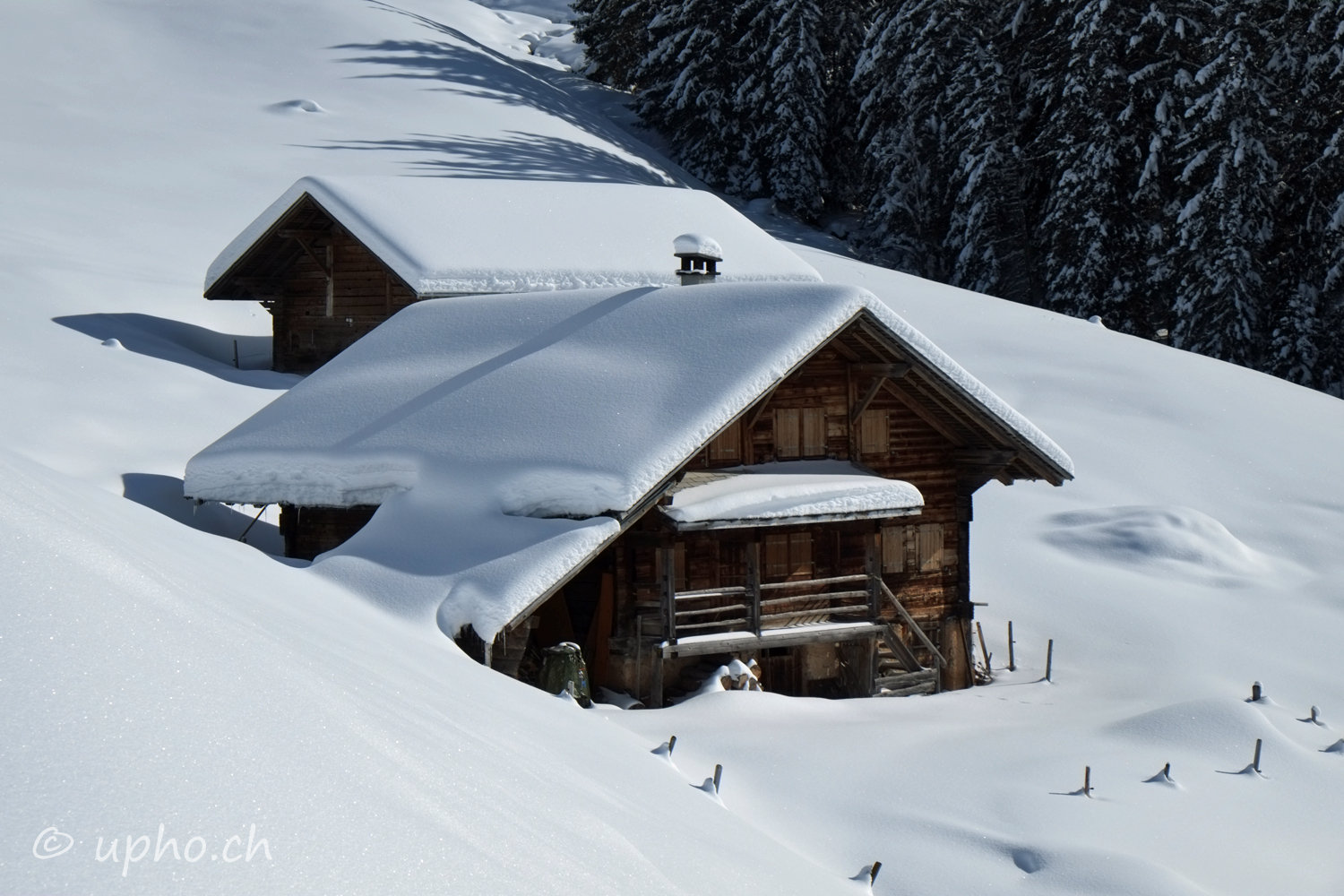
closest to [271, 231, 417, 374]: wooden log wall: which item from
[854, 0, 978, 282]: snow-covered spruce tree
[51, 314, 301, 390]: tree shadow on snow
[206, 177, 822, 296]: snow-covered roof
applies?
[51, 314, 301, 390]: tree shadow on snow

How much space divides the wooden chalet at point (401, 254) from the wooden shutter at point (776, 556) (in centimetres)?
929

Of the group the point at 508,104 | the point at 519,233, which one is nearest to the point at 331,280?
the point at 519,233

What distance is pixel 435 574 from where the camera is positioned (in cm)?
1301

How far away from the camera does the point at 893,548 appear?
18.5 metres

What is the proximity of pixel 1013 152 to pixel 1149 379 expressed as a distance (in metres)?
17.7

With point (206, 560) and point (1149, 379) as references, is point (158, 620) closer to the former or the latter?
point (206, 560)

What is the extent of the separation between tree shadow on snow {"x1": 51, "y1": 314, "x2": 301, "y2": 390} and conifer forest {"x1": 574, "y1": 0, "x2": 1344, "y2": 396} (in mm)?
26268

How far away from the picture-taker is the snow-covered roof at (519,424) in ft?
43.8

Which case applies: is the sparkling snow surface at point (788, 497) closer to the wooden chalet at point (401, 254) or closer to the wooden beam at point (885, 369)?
the wooden beam at point (885, 369)

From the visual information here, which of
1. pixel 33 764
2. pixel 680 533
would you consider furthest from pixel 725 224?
pixel 33 764

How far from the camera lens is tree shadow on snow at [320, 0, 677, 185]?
43250 mm

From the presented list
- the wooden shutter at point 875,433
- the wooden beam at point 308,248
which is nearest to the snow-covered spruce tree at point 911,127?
the wooden beam at point 308,248

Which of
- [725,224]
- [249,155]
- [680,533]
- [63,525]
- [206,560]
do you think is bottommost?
[680,533]

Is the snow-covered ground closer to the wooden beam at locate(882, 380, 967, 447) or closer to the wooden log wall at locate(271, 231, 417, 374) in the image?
the wooden log wall at locate(271, 231, 417, 374)
